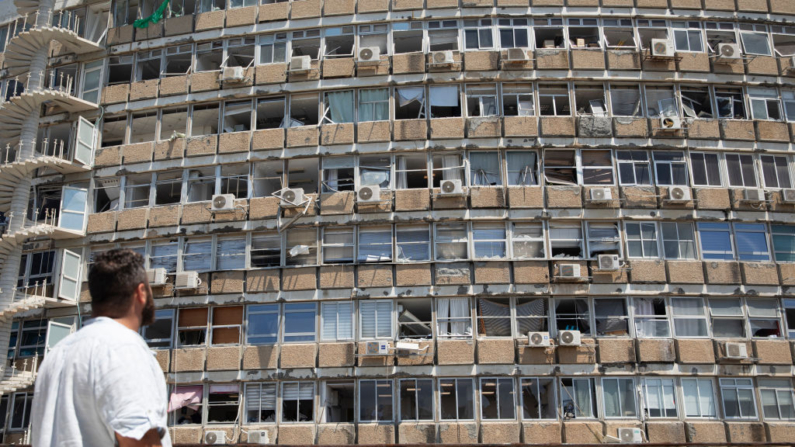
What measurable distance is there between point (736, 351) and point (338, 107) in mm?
15206

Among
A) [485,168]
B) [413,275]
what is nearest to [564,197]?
[485,168]

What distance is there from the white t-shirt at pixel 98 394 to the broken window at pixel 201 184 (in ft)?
76.9

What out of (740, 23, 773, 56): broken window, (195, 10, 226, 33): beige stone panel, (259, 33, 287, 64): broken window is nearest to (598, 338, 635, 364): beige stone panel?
(740, 23, 773, 56): broken window

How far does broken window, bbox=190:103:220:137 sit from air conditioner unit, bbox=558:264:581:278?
13578 millimetres

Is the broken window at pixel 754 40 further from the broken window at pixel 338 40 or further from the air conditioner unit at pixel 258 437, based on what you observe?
the air conditioner unit at pixel 258 437

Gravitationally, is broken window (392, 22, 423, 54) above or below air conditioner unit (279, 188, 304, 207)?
above

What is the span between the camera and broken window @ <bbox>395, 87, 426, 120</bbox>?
1019 inches

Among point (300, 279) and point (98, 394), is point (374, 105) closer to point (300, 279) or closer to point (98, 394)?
point (300, 279)

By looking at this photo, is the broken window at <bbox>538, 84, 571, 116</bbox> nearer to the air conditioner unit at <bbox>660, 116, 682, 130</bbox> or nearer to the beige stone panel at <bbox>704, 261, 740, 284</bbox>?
the air conditioner unit at <bbox>660, 116, 682, 130</bbox>

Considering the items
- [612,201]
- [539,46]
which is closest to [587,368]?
[612,201]

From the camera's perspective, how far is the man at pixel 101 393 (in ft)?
11.3

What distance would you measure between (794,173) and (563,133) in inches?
320

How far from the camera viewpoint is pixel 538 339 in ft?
74.6

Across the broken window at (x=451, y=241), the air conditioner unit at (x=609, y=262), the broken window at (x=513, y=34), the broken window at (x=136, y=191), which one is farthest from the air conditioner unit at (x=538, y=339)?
the broken window at (x=136, y=191)
